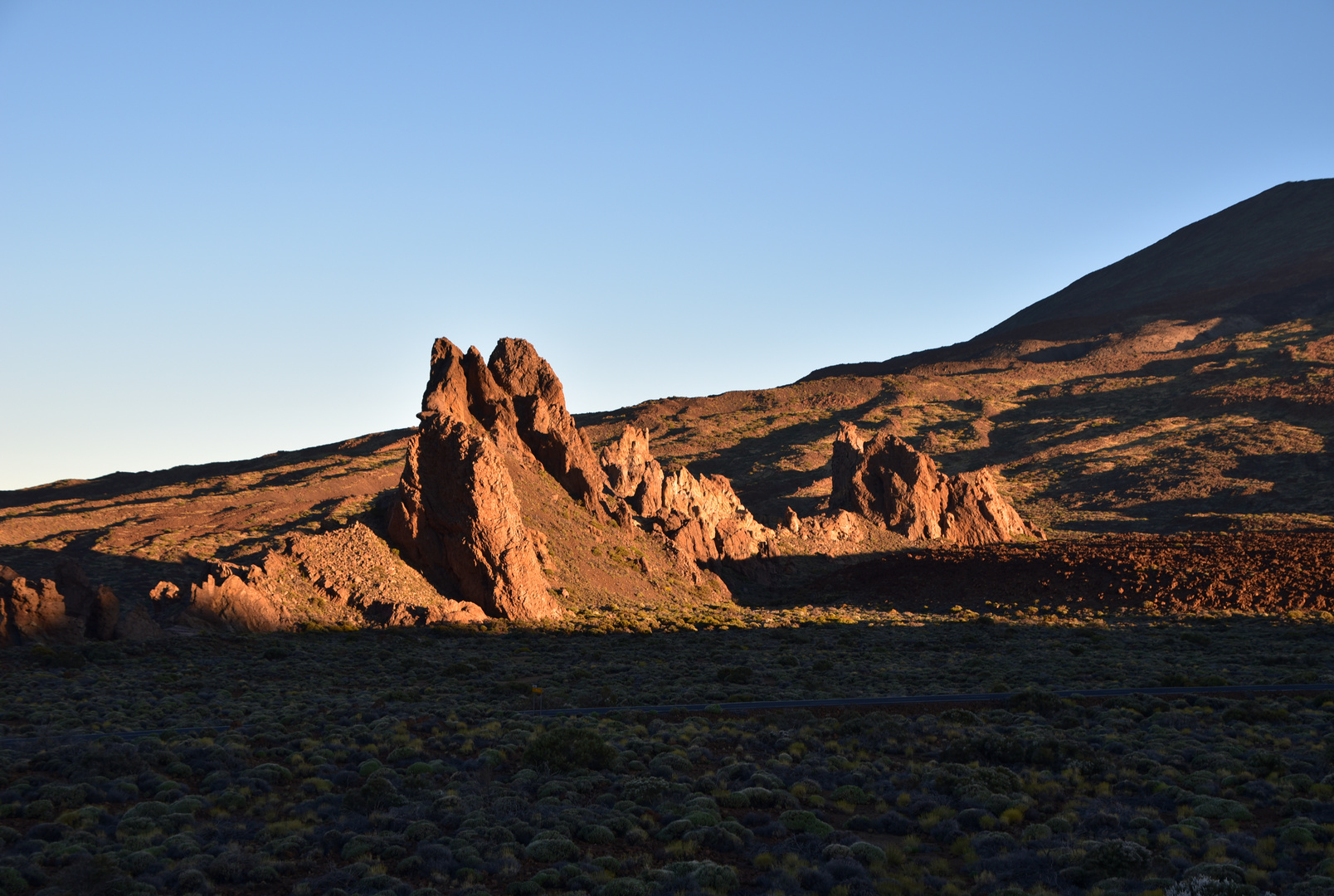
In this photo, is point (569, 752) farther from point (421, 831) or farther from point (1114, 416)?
point (1114, 416)

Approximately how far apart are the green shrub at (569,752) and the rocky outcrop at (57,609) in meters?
21.4

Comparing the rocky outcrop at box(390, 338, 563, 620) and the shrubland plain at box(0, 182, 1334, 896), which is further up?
the rocky outcrop at box(390, 338, 563, 620)

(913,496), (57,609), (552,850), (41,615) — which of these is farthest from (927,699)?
(913,496)

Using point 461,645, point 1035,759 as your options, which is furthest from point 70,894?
point 461,645

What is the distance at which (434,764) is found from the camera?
18.0 meters

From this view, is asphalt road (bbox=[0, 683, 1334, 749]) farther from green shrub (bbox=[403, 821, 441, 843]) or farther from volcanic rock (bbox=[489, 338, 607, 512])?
volcanic rock (bbox=[489, 338, 607, 512])

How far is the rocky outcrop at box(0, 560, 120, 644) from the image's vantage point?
3117cm

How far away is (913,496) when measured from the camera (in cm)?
6675

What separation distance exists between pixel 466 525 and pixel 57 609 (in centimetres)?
1429

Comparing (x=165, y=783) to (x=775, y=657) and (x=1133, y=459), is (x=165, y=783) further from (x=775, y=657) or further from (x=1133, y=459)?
(x=1133, y=459)

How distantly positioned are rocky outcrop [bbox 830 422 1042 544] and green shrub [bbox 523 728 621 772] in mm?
50356

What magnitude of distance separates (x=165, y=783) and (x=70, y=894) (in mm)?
5450

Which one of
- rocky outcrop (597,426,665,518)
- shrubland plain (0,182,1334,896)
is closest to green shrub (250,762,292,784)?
shrubland plain (0,182,1334,896)

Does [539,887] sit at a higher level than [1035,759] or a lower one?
higher
